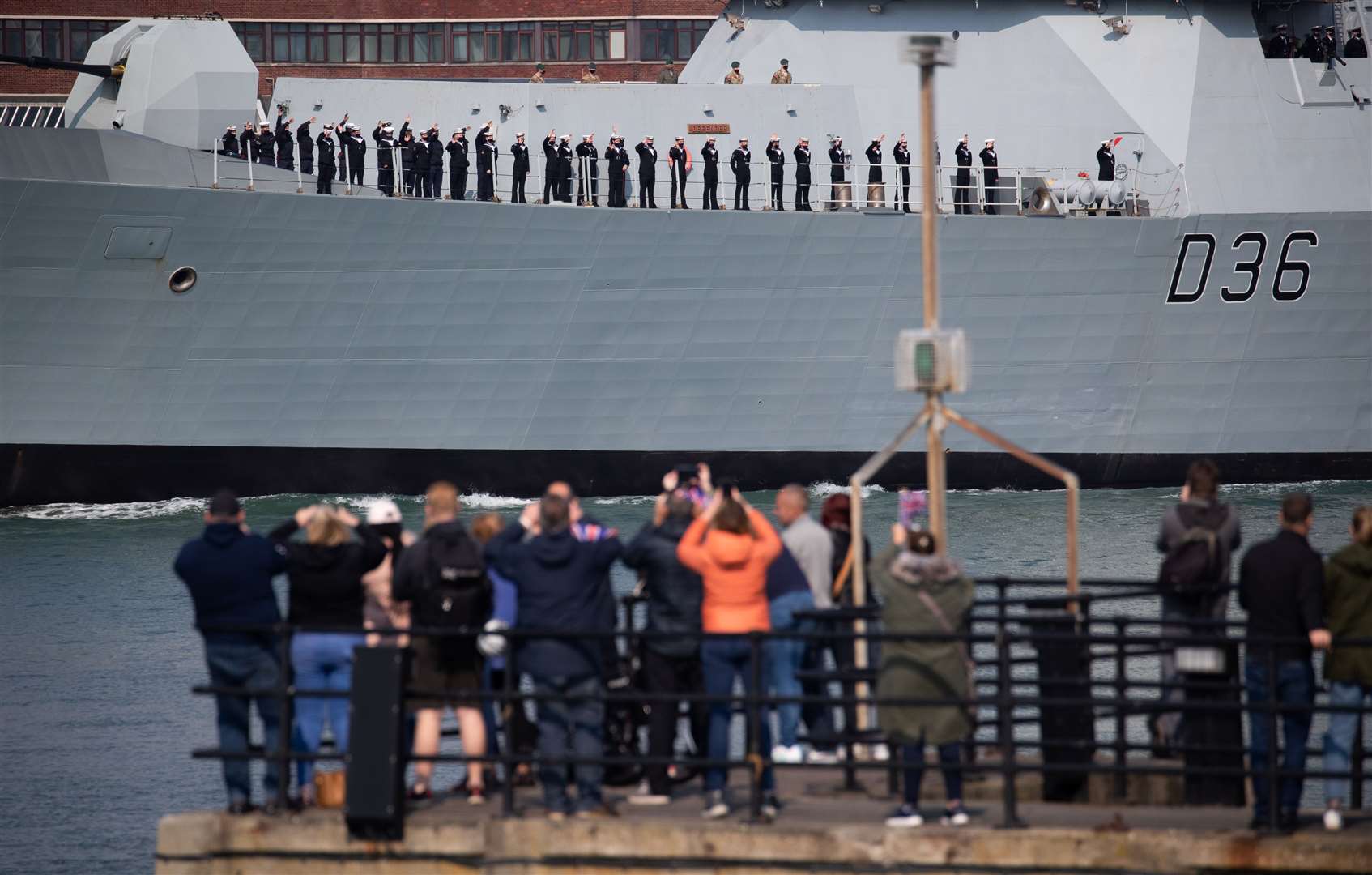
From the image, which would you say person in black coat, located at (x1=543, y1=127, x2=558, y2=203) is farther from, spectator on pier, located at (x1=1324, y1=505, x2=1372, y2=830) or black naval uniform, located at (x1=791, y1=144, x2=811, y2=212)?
spectator on pier, located at (x1=1324, y1=505, x2=1372, y2=830)

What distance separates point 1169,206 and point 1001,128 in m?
2.90

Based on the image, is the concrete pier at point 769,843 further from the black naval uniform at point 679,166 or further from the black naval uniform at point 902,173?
the black naval uniform at point 902,173

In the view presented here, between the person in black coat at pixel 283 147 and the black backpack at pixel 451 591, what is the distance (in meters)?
19.0

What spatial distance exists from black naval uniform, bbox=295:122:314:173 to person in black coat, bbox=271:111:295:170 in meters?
0.14

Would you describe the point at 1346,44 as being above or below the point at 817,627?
above

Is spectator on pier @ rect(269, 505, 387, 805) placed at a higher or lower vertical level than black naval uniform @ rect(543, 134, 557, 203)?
lower

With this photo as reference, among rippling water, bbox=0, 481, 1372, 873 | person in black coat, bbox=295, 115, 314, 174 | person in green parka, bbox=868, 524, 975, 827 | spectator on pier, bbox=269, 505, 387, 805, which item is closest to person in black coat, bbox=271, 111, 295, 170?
person in black coat, bbox=295, 115, 314, 174

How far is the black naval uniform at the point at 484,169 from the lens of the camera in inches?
1025

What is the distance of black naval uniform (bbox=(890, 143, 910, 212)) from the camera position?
26.4m

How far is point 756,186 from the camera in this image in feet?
90.9

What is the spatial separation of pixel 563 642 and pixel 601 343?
18.6 meters

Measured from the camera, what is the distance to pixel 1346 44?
28.2m

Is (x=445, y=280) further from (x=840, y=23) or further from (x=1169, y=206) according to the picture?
(x=1169, y=206)

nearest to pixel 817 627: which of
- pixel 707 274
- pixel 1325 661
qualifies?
pixel 1325 661
